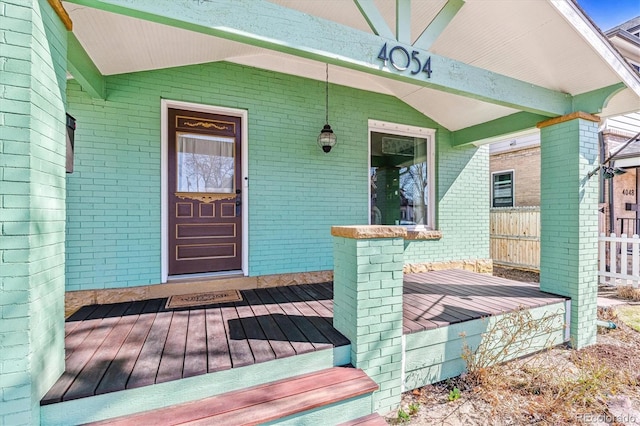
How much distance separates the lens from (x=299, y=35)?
6.42 feet

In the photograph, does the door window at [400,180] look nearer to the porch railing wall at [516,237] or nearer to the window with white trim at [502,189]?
the porch railing wall at [516,237]

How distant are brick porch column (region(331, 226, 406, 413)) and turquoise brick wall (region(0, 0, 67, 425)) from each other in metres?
1.77

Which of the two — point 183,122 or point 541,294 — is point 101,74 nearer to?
point 183,122

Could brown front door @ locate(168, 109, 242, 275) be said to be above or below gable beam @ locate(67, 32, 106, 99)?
below

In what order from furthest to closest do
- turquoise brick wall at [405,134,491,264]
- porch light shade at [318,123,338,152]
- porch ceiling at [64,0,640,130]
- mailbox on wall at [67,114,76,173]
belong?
turquoise brick wall at [405,134,491,264] < porch light shade at [318,123,338,152] < porch ceiling at [64,0,640,130] < mailbox on wall at [67,114,76,173]

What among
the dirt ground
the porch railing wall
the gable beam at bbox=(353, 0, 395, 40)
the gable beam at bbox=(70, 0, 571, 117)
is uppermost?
the gable beam at bbox=(353, 0, 395, 40)

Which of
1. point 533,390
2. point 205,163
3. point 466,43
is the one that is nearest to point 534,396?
point 533,390

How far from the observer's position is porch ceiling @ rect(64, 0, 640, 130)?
249cm

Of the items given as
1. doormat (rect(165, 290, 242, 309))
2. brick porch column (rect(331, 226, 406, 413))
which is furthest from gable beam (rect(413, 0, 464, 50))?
doormat (rect(165, 290, 242, 309))

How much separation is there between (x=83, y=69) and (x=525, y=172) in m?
9.72

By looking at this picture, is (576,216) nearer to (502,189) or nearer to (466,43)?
(466,43)

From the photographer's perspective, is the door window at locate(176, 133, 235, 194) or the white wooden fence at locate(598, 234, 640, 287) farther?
the white wooden fence at locate(598, 234, 640, 287)

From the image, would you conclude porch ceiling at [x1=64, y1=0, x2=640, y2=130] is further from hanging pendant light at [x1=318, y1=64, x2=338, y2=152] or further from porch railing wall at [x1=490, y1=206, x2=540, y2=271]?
porch railing wall at [x1=490, y1=206, x2=540, y2=271]

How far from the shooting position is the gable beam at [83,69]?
2275mm
